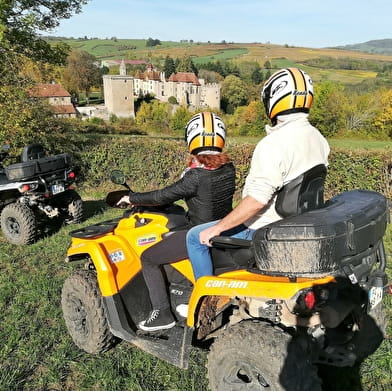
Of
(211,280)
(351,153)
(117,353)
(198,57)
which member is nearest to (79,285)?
(117,353)

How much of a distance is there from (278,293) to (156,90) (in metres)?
122

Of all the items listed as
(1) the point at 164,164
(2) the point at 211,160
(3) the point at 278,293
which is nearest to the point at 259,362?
(3) the point at 278,293

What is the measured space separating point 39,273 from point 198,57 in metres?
163

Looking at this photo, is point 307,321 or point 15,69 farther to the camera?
point 15,69

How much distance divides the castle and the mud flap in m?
99.0

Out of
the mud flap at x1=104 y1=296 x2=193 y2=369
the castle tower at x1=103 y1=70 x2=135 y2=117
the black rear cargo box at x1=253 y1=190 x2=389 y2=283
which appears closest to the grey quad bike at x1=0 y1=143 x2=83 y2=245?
the mud flap at x1=104 y1=296 x2=193 y2=369

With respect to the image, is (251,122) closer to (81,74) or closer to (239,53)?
(81,74)

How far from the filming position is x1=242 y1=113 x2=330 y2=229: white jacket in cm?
245

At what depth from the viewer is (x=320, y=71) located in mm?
112875

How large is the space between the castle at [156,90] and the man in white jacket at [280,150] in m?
99.5

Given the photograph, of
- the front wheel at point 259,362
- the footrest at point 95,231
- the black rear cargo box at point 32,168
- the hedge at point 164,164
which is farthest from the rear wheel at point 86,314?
the hedge at point 164,164

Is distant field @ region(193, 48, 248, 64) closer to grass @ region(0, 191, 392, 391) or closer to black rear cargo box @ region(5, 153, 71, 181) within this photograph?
black rear cargo box @ region(5, 153, 71, 181)

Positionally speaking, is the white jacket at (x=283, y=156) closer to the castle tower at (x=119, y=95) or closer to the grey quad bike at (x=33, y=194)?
the grey quad bike at (x=33, y=194)

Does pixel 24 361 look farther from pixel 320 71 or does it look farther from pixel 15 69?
pixel 320 71
